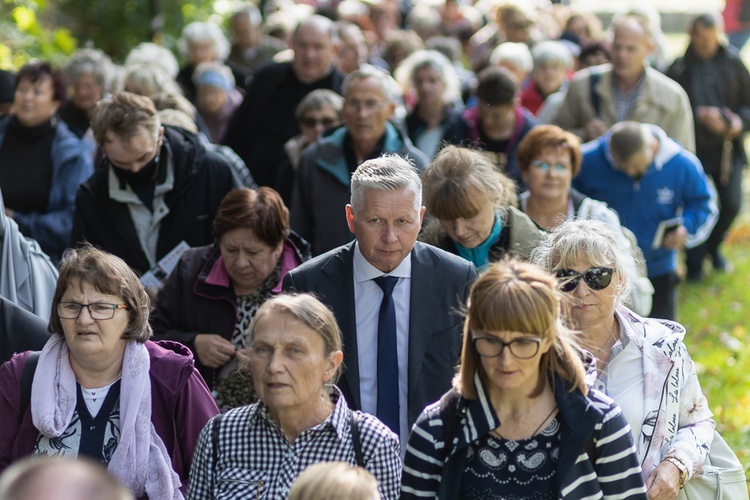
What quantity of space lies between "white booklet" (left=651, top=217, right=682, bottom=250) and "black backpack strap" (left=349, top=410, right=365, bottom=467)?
14.3 ft

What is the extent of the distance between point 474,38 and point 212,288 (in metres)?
11.5

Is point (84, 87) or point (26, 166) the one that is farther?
point (84, 87)

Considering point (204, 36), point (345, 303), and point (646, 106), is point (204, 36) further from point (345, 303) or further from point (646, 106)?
point (345, 303)

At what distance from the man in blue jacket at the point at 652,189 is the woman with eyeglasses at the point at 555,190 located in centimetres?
98

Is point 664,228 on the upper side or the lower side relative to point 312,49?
lower

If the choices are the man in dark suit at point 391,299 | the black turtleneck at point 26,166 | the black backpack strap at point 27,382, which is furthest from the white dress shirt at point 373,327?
the black turtleneck at point 26,166

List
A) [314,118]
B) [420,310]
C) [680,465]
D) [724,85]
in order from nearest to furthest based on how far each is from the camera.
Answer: [680,465] < [420,310] < [314,118] < [724,85]

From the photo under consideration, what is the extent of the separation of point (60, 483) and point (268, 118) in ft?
24.1

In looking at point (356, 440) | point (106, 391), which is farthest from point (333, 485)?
point (106, 391)

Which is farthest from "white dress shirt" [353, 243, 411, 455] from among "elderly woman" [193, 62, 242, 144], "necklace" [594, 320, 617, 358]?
"elderly woman" [193, 62, 242, 144]

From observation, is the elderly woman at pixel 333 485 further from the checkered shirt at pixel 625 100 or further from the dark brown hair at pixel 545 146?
the checkered shirt at pixel 625 100

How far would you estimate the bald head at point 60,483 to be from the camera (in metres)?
2.13

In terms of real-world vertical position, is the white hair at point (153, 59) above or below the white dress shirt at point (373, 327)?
below

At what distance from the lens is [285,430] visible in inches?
157
